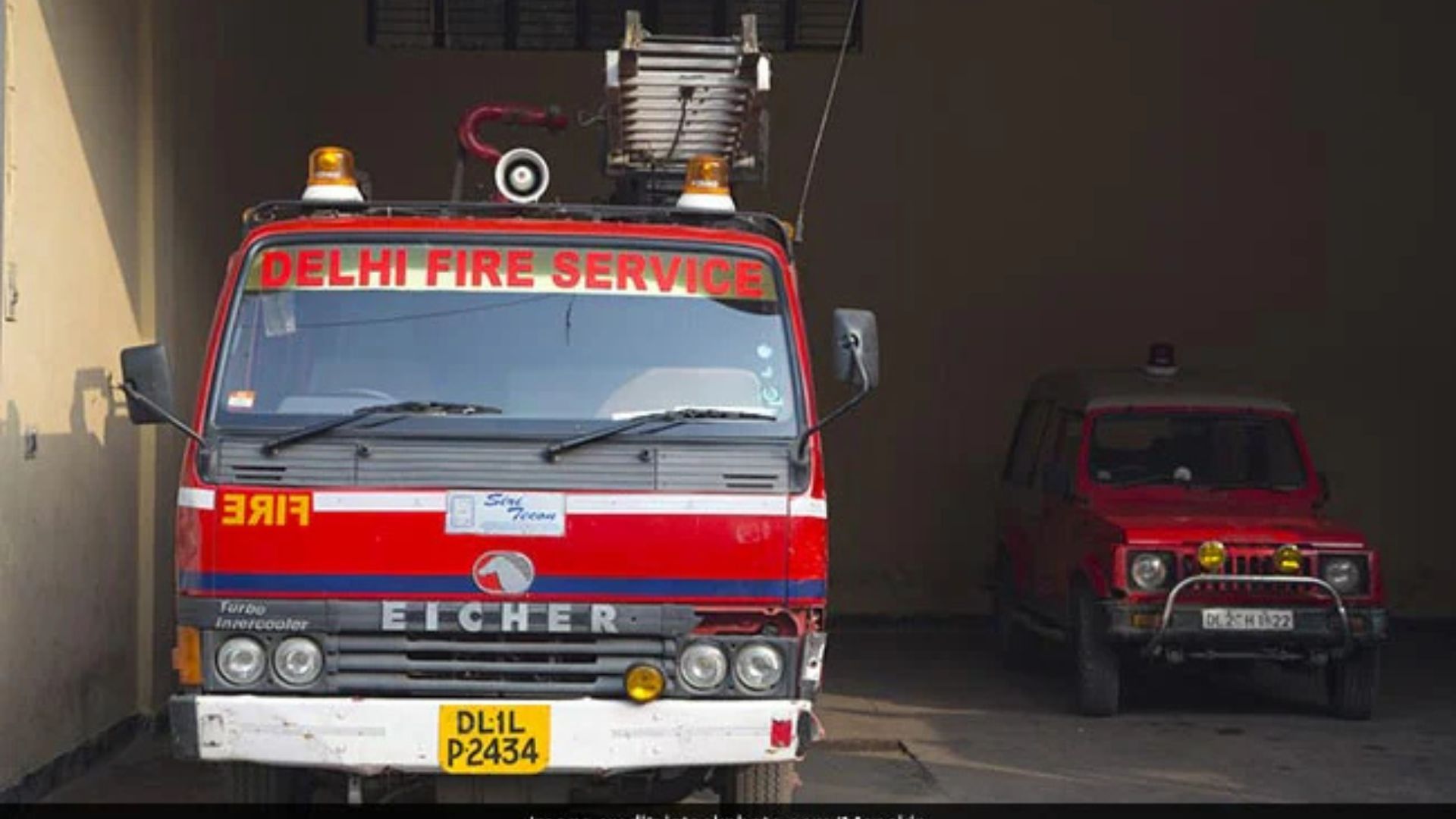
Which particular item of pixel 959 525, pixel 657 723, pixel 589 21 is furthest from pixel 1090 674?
pixel 589 21

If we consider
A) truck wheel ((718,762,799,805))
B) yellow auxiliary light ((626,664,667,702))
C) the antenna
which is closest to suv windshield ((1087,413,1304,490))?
the antenna

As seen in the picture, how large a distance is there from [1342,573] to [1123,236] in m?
5.06

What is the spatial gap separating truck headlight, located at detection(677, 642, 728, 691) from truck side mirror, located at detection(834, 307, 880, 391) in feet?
3.51

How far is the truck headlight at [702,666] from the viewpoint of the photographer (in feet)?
24.0

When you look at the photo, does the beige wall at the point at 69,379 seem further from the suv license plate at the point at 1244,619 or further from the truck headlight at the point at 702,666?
Result: the suv license plate at the point at 1244,619

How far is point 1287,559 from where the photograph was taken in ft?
38.4

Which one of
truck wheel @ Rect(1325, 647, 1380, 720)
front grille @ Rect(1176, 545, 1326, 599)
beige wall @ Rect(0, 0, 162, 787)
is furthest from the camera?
truck wheel @ Rect(1325, 647, 1380, 720)

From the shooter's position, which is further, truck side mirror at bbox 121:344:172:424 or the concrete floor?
the concrete floor

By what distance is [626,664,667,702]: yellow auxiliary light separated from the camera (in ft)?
23.7

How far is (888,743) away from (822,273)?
5.54m

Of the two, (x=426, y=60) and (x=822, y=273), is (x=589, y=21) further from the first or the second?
(x=822, y=273)

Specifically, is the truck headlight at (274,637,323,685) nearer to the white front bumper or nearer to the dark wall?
the white front bumper

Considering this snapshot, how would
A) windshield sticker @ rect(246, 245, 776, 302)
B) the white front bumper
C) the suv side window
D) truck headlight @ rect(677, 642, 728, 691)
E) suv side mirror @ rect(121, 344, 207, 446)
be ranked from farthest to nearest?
the suv side window, windshield sticker @ rect(246, 245, 776, 302), suv side mirror @ rect(121, 344, 207, 446), truck headlight @ rect(677, 642, 728, 691), the white front bumper

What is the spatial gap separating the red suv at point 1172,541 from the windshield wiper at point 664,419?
4.73 meters
